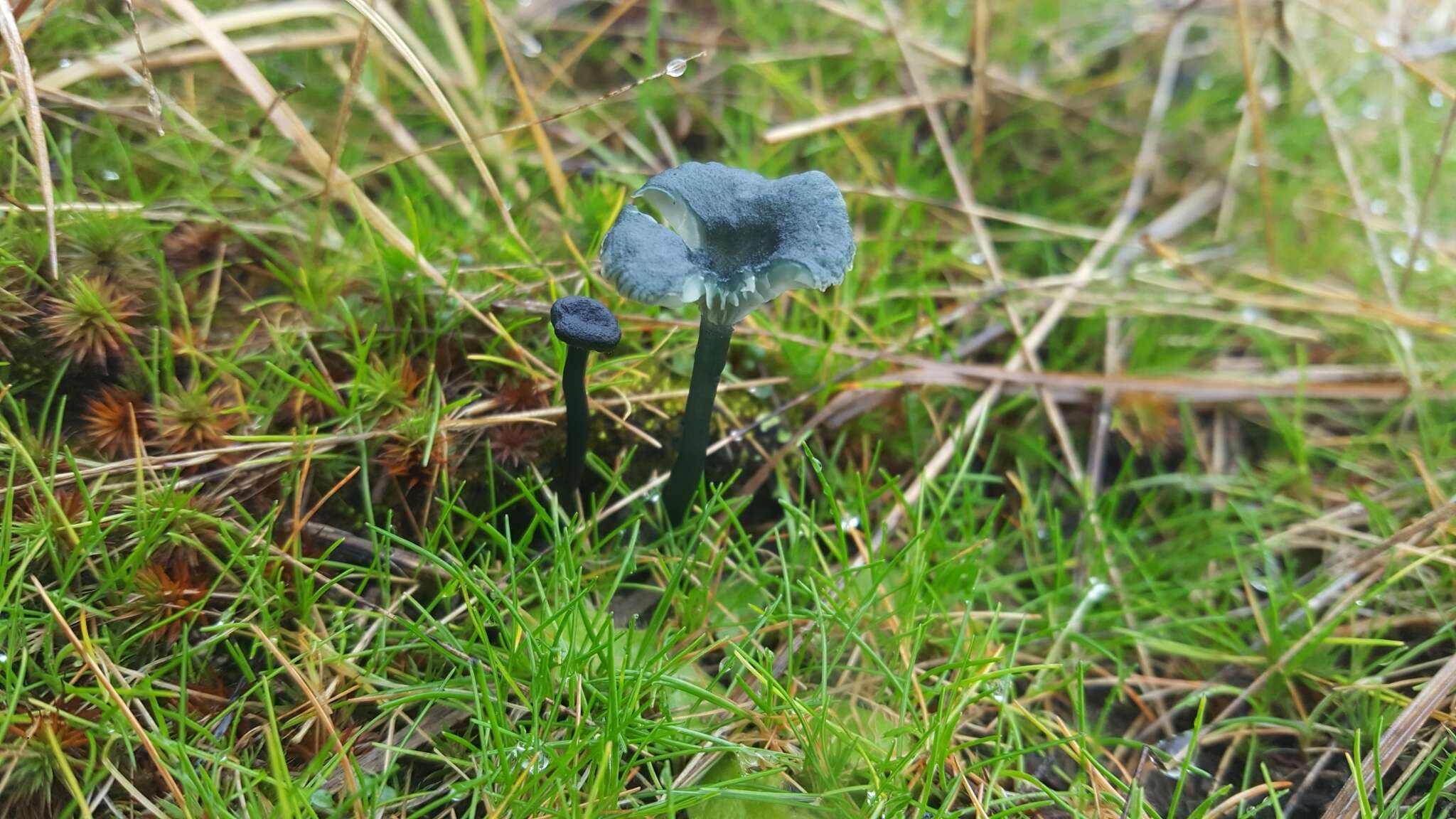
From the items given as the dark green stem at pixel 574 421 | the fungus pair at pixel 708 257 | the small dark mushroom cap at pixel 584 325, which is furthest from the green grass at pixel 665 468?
the small dark mushroom cap at pixel 584 325

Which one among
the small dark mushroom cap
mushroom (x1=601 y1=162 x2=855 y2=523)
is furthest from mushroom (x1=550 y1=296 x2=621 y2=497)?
mushroom (x1=601 y1=162 x2=855 y2=523)

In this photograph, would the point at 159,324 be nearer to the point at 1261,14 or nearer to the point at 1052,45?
the point at 1052,45

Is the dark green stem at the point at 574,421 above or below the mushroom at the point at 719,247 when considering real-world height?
below

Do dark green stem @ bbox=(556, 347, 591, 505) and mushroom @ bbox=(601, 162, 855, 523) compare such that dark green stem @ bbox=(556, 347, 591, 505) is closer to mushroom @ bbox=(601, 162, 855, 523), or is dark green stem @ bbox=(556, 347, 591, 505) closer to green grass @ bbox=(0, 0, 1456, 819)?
green grass @ bbox=(0, 0, 1456, 819)

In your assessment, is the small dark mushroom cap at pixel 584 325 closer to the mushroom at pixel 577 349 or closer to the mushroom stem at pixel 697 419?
the mushroom at pixel 577 349

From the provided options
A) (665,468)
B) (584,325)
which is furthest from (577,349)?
(665,468)

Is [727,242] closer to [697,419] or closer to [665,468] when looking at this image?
[697,419]

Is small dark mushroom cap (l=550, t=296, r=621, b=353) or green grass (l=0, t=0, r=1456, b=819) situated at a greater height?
small dark mushroom cap (l=550, t=296, r=621, b=353)

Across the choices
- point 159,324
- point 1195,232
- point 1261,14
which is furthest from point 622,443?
point 1261,14
